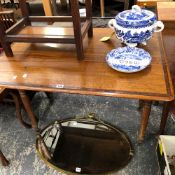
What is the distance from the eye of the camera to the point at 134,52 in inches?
38.4

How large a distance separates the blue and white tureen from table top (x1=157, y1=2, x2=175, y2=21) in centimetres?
44

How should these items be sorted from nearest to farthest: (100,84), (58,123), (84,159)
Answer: (100,84), (84,159), (58,123)

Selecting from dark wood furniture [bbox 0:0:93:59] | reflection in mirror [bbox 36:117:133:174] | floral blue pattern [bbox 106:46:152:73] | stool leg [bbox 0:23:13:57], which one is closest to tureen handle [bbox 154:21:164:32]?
floral blue pattern [bbox 106:46:152:73]

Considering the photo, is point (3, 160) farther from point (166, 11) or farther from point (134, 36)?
point (166, 11)

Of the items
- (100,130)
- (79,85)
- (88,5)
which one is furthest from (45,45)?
(100,130)

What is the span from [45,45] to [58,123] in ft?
1.61

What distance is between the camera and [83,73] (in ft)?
3.14

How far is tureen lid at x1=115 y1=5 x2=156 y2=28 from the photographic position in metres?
0.96

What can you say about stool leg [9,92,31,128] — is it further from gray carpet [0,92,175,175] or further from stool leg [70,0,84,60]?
stool leg [70,0,84,60]

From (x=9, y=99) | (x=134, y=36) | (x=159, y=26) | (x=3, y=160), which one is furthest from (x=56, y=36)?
(x=3, y=160)

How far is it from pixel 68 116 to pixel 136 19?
0.85 m

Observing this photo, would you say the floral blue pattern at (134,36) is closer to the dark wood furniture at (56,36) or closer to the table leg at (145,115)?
the dark wood furniture at (56,36)

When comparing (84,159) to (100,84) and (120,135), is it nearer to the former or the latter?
(120,135)

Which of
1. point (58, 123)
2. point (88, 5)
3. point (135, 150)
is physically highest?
point (88, 5)
